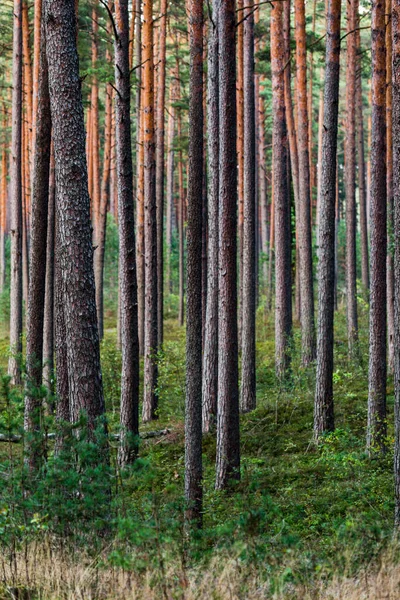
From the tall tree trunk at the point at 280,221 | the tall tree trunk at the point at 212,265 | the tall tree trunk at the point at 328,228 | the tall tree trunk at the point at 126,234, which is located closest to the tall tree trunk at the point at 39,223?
the tall tree trunk at the point at 126,234

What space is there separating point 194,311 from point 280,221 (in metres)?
7.60

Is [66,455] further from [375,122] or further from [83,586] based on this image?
[375,122]

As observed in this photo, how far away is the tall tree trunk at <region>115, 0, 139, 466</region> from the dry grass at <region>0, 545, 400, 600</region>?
224 inches

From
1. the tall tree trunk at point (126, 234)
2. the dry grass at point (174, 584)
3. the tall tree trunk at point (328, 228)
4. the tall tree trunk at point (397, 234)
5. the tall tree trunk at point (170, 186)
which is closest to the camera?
the dry grass at point (174, 584)

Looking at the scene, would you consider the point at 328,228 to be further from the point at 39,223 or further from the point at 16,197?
the point at 16,197

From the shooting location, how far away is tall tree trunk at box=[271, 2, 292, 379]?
16812mm

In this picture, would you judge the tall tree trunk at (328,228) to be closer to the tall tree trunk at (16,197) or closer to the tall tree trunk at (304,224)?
the tall tree trunk at (304,224)

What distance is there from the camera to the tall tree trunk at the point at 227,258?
1063 centimetres

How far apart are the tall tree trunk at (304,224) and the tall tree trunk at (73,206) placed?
10450 millimetres

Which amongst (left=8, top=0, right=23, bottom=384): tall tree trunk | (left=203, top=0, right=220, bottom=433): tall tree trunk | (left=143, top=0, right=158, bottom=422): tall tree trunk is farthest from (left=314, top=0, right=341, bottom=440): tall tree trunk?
(left=8, top=0, right=23, bottom=384): tall tree trunk

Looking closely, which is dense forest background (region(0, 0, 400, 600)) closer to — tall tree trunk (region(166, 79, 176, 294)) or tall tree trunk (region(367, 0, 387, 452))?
tall tree trunk (region(367, 0, 387, 452))

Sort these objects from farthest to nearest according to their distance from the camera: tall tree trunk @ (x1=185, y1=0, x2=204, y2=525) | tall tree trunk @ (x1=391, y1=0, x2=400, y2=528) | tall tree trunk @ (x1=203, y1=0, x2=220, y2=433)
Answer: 1. tall tree trunk @ (x1=203, y1=0, x2=220, y2=433)
2. tall tree trunk @ (x1=185, y1=0, x2=204, y2=525)
3. tall tree trunk @ (x1=391, y1=0, x2=400, y2=528)

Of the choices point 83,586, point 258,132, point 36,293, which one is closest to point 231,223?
point 36,293

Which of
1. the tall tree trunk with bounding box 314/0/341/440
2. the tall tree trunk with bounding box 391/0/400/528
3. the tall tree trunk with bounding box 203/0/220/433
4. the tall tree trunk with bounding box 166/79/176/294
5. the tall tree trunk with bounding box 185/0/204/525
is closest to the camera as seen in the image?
the tall tree trunk with bounding box 391/0/400/528
